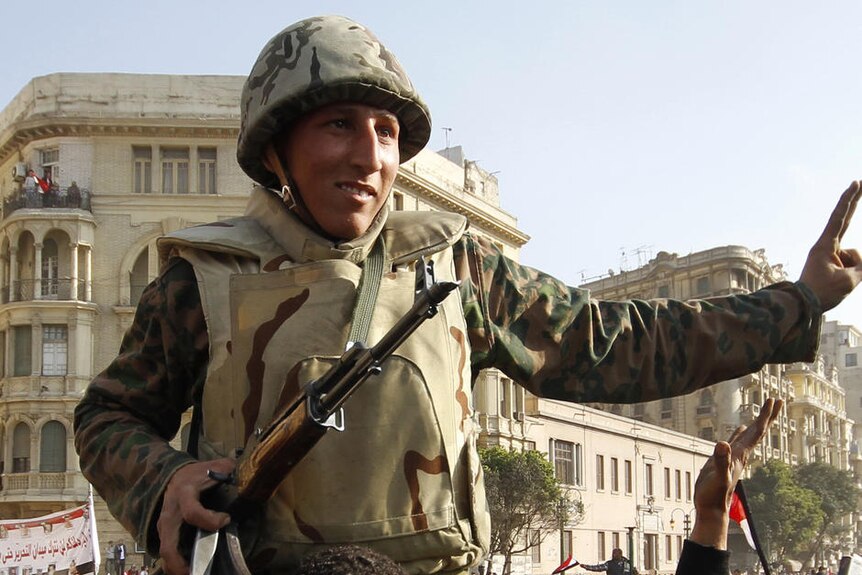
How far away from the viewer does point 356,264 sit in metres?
2.64

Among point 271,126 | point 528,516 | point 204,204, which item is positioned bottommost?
point 528,516

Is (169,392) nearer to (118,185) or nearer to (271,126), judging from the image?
(271,126)

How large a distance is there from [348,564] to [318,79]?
1043mm

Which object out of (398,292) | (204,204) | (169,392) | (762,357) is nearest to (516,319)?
(398,292)

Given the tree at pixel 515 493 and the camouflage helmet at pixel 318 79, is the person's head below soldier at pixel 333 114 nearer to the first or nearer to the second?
the camouflage helmet at pixel 318 79

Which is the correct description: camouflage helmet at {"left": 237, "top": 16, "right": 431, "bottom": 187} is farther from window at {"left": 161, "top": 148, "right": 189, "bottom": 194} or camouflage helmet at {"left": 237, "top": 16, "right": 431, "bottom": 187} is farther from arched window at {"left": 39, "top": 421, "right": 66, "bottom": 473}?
window at {"left": 161, "top": 148, "right": 189, "bottom": 194}

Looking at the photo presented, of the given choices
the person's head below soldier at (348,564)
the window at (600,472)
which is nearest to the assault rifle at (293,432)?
the person's head below soldier at (348,564)

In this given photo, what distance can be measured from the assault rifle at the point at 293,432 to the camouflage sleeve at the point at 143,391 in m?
0.26

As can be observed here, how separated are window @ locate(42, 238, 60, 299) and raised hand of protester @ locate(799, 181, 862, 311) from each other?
Result: 38793mm

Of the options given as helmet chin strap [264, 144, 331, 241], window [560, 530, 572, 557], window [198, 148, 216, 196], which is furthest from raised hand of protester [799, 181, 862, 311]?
window [560, 530, 572, 557]

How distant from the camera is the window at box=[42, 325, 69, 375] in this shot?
39094 millimetres

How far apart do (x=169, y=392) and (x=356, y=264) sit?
52cm

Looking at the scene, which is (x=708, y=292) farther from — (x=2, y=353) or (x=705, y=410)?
(x=2, y=353)

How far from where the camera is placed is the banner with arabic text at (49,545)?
68.4ft
